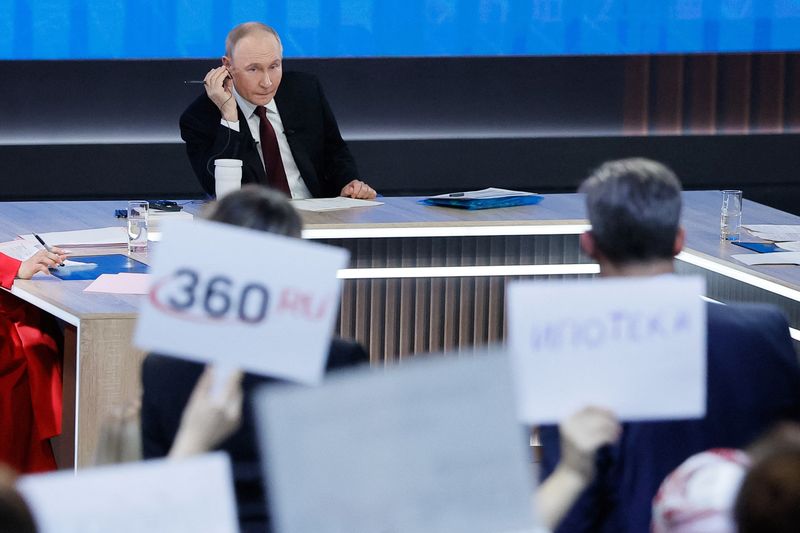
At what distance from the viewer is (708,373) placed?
196 cm

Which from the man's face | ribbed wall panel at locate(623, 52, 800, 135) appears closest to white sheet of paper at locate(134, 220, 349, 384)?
the man's face

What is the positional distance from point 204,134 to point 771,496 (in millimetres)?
3356

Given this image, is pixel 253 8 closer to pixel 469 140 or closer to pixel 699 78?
pixel 469 140

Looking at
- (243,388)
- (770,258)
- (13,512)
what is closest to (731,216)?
(770,258)

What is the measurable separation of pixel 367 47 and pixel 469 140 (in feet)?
2.07

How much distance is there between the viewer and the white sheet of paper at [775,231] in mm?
3785

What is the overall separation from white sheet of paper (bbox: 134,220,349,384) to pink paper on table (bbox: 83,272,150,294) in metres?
1.62

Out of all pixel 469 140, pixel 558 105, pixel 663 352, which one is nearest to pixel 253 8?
pixel 469 140

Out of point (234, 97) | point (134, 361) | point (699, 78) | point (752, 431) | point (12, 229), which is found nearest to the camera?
point (752, 431)

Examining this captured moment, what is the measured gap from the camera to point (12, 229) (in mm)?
3762

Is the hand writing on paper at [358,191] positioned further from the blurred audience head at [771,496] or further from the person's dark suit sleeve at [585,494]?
the blurred audience head at [771,496]

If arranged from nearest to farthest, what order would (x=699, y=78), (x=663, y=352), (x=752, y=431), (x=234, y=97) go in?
(x=663, y=352) → (x=752, y=431) → (x=234, y=97) → (x=699, y=78)

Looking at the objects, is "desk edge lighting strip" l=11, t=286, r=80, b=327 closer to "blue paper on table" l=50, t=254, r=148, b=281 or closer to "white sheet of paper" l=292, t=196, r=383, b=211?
"blue paper on table" l=50, t=254, r=148, b=281

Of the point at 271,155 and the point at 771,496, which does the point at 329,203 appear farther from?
the point at 771,496
